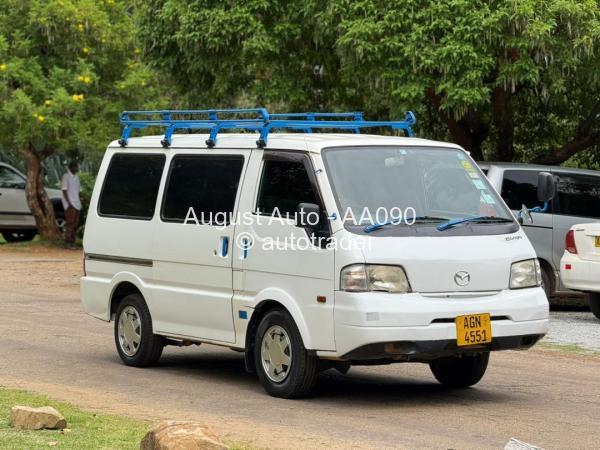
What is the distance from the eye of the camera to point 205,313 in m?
11.2

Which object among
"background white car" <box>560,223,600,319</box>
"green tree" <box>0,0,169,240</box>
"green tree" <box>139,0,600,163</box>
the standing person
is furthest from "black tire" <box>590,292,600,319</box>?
the standing person

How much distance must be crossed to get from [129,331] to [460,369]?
10.3 ft

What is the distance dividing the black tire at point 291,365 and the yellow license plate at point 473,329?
3.63 ft

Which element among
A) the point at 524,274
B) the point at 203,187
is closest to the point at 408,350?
the point at 524,274

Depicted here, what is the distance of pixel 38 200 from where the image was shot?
97.7 feet

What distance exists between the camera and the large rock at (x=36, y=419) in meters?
8.47

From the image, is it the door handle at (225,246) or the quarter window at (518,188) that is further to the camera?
the quarter window at (518,188)

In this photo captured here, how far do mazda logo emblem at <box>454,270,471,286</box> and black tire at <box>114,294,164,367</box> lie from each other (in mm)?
3215

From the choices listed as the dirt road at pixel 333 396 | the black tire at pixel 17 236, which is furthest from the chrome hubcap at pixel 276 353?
the black tire at pixel 17 236

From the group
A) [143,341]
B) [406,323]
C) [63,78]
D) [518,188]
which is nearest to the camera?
[406,323]

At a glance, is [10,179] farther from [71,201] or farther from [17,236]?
[17,236]

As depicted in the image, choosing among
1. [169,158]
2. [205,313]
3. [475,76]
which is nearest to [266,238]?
[205,313]

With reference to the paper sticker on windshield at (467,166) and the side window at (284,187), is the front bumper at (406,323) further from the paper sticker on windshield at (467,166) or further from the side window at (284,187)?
the paper sticker on windshield at (467,166)

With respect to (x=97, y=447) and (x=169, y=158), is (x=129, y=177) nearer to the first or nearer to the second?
(x=169, y=158)
